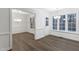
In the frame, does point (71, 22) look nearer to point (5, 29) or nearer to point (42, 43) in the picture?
point (42, 43)

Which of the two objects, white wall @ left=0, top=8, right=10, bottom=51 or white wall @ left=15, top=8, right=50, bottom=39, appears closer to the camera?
white wall @ left=0, top=8, right=10, bottom=51

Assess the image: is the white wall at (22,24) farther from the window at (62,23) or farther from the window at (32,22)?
the window at (62,23)

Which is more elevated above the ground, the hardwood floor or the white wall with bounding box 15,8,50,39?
the white wall with bounding box 15,8,50,39

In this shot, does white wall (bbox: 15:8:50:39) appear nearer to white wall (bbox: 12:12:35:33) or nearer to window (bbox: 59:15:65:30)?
white wall (bbox: 12:12:35:33)

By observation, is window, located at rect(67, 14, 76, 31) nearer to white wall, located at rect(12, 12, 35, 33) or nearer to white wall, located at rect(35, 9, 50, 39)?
white wall, located at rect(35, 9, 50, 39)

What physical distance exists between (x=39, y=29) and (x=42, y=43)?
28 centimetres

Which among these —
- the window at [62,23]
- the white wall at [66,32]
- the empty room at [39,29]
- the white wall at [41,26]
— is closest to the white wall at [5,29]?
the empty room at [39,29]

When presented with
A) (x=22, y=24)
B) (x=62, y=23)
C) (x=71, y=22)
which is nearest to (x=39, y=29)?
(x=22, y=24)

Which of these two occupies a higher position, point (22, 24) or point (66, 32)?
point (22, 24)

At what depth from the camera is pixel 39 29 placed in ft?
6.08

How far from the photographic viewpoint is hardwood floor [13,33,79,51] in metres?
1.76

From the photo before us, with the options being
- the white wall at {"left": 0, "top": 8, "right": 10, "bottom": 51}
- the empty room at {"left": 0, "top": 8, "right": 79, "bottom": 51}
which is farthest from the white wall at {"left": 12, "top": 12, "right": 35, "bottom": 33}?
the white wall at {"left": 0, "top": 8, "right": 10, "bottom": 51}
